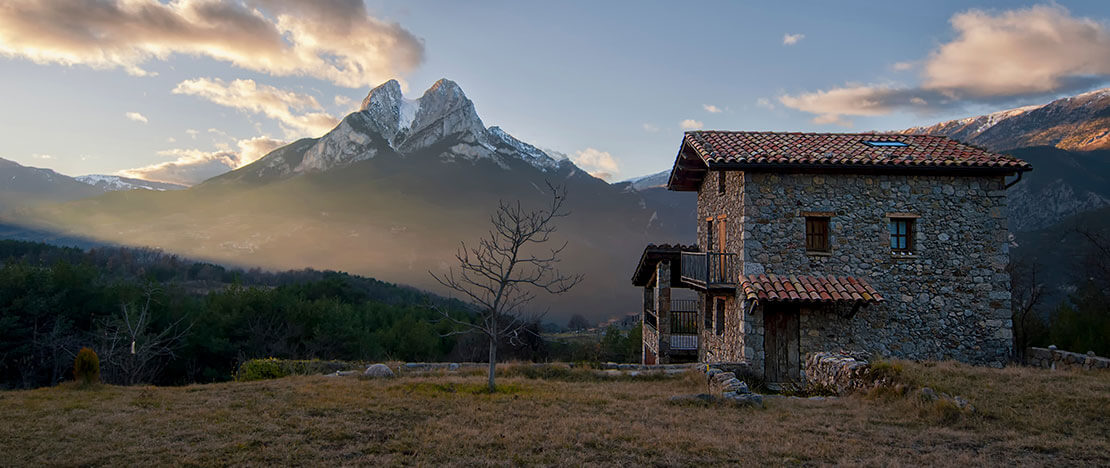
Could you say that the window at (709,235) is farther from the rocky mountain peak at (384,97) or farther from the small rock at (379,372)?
the rocky mountain peak at (384,97)

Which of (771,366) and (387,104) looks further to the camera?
(387,104)

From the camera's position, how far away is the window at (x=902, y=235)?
49.6 ft

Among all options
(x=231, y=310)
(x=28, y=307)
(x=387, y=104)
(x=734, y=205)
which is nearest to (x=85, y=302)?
(x=28, y=307)

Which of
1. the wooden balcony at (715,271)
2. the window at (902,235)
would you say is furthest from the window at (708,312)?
the window at (902,235)

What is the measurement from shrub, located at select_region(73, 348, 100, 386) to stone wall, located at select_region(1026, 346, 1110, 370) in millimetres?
21812

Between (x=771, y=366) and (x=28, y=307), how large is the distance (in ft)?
108

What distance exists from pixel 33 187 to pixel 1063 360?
6207 inches

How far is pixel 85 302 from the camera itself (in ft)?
99.0

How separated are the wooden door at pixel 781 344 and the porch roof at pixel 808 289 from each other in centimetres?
79

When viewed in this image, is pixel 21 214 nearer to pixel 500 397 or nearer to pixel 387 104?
pixel 387 104

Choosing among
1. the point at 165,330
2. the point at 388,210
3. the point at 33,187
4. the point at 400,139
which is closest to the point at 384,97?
the point at 400,139

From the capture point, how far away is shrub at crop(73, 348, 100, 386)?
448 inches

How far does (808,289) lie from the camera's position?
1423 centimetres

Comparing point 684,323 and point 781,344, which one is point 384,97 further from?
point 781,344
